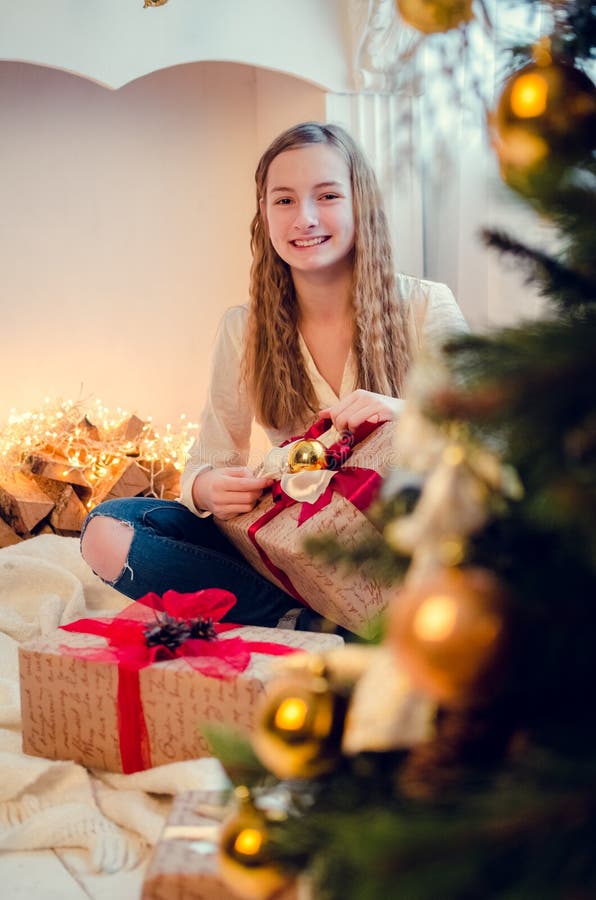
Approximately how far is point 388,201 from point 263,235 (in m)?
0.76

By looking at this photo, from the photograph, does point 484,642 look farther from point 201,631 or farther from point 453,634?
point 201,631

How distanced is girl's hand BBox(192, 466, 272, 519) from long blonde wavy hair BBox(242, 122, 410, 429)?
206 mm

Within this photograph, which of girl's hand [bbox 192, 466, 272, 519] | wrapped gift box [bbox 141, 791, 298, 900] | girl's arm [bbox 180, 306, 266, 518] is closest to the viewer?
wrapped gift box [bbox 141, 791, 298, 900]

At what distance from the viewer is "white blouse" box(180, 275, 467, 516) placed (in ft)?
5.98

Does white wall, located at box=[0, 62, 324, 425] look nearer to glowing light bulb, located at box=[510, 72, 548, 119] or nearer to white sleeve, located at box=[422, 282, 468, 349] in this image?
white sleeve, located at box=[422, 282, 468, 349]

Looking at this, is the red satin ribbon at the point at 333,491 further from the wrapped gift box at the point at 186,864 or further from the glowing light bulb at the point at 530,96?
the glowing light bulb at the point at 530,96

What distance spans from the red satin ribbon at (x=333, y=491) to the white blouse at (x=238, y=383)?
259 mm

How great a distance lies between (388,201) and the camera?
261 centimetres

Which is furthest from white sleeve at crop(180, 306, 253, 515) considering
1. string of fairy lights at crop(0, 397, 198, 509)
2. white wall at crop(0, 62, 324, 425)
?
white wall at crop(0, 62, 324, 425)

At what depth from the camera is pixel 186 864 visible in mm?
752

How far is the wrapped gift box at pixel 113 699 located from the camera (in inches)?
46.3

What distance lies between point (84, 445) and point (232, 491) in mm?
1146

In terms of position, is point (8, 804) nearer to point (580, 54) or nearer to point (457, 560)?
point (457, 560)

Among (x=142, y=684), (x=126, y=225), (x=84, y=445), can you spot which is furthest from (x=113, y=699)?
(x=126, y=225)
